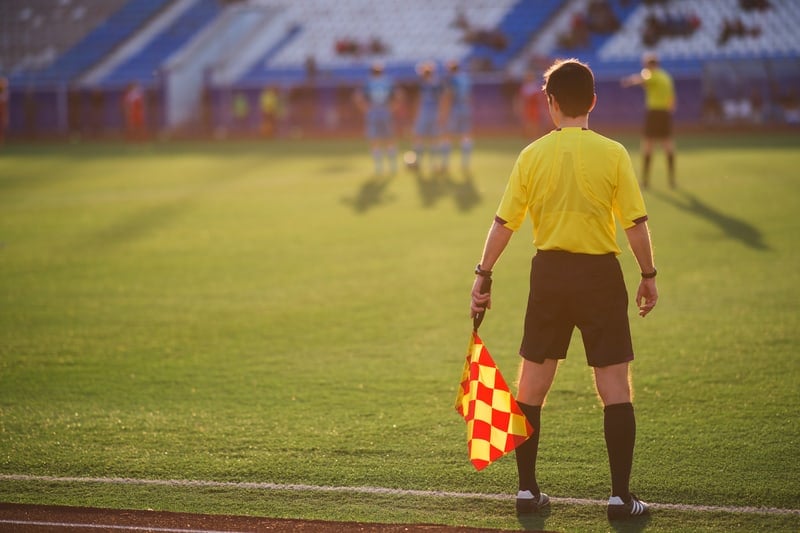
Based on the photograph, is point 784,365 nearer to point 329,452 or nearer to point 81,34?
point 329,452

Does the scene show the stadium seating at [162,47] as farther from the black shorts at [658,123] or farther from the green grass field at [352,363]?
the black shorts at [658,123]

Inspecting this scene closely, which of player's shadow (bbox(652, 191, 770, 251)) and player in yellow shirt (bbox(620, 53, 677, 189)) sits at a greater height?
player in yellow shirt (bbox(620, 53, 677, 189))

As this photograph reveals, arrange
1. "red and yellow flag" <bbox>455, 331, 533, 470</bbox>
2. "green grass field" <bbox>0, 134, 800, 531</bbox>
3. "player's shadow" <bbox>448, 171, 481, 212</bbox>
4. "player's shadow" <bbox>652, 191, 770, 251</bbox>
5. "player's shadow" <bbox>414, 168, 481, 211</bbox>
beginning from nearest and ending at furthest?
1. "red and yellow flag" <bbox>455, 331, 533, 470</bbox>
2. "green grass field" <bbox>0, 134, 800, 531</bbox>
3. "player's shadow" <bbox>652, 191, 770, 251</bbox>
4. "player's shadow" <bbox>448, 171, 481, 212</bbox>
5. "player's shadow" <bbox>414, 168, 481, 211</bbox>

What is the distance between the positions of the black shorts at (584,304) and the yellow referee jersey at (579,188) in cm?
7

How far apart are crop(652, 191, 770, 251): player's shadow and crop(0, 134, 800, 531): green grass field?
6 centimetres

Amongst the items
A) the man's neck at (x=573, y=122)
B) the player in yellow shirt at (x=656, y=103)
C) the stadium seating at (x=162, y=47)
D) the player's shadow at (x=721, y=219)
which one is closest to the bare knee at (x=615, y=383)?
the man's neck at (x=573, y=122)

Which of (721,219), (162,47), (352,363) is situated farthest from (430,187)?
(162,47)

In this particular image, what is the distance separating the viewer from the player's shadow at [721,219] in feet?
40.1

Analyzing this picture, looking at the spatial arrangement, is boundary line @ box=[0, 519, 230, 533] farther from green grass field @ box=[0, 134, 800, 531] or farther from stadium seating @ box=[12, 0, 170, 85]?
stadium seating @ box=[12, 0, 170, 85]

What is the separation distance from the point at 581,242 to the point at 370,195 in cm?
1348

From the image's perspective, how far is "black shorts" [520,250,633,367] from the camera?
4.32 metres

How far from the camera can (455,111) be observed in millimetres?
22000

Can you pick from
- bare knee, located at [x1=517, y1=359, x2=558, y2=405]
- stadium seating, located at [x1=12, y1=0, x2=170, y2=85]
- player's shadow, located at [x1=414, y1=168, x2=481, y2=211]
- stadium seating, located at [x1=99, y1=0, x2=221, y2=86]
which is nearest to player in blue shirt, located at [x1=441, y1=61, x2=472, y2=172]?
player's shadow, located at [x1=414, y1=168, x2=481, y2=211]

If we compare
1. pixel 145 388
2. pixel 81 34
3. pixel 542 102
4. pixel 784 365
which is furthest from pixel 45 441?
pixel 81 34
